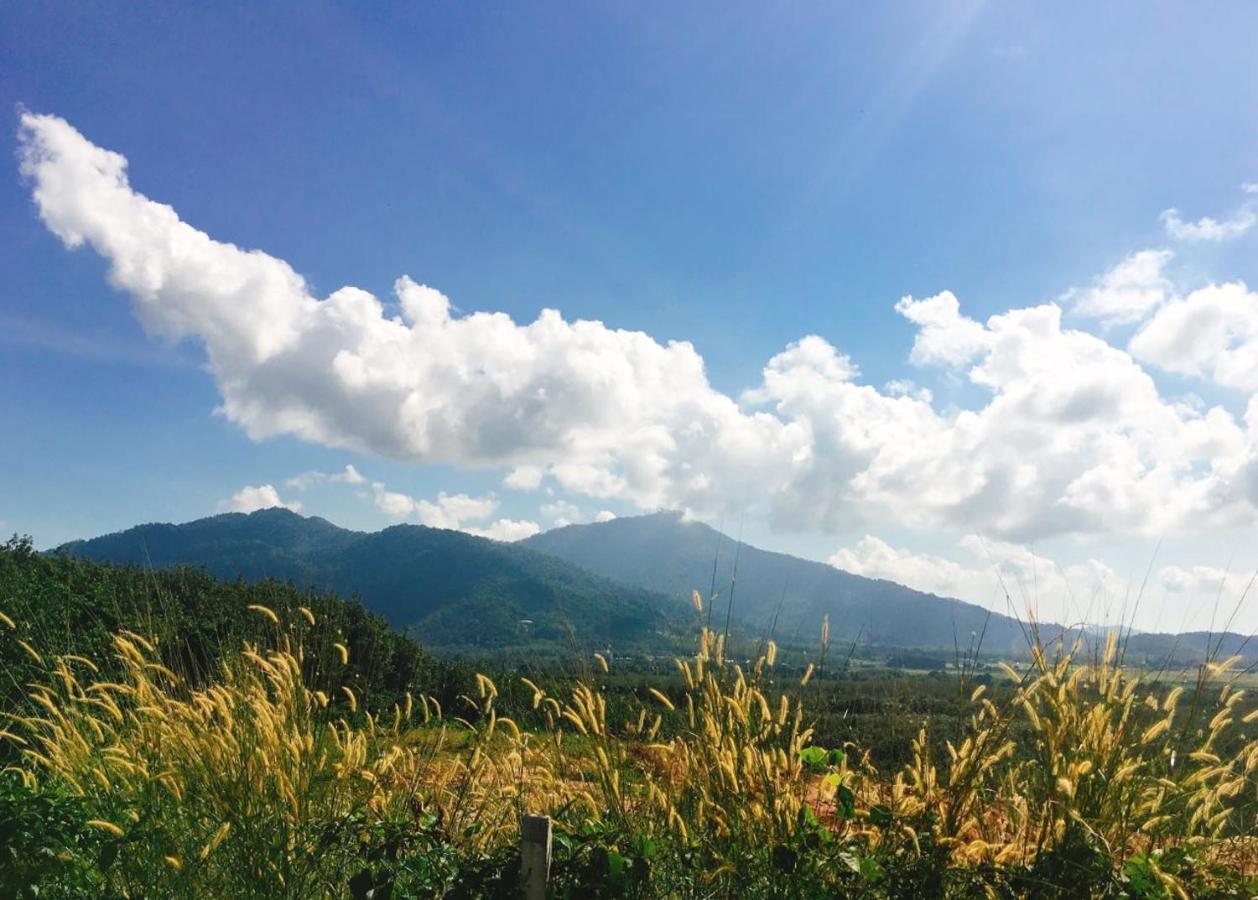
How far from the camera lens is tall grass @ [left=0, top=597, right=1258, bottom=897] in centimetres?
254

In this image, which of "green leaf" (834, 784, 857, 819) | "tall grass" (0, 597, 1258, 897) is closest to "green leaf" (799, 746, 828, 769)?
"tall grass" (0, 597, 1258, 897)

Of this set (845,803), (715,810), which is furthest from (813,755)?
(715,810)

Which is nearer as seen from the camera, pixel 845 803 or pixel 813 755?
pixel 845 803

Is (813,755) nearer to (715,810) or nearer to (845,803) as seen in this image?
(845,803)

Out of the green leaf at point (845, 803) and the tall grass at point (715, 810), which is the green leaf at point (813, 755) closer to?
the tall grass at point (715, 810)

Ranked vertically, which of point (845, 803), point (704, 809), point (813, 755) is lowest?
point (704, 809)

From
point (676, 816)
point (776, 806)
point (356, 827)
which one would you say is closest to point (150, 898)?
point (356, 827)

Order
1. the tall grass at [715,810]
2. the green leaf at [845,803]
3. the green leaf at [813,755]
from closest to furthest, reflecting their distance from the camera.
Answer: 1. the tall grass at [715,810]
2. the green leaf at [845,803]
3. the green leaf at [813,755]

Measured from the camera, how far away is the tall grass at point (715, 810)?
2545 millimetres

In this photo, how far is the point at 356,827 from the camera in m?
2.88

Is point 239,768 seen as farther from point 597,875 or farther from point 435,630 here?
point 435,630

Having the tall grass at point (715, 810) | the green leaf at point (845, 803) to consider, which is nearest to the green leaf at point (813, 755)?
the tall grass at point (715, 810)

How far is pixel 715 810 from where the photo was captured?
284 cm

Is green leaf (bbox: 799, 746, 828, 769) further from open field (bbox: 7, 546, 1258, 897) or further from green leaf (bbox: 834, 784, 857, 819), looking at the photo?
green leaf (bbox: 834, 784, 857, 819)
